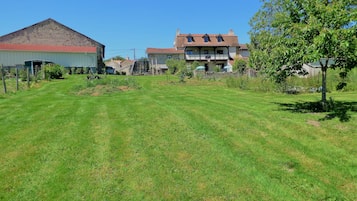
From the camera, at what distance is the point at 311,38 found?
8.62m

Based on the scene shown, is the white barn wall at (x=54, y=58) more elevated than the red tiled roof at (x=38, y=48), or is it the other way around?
the red tiled roof at (x=38, y=48)

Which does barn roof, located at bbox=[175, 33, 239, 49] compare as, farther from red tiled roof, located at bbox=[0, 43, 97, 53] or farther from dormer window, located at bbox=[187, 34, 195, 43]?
red tiled roof, located at bbox=[0, 43, 97, 53]

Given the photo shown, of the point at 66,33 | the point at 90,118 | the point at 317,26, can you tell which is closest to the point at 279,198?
the point at 317,26

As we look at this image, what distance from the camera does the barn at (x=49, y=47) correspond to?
35.3m

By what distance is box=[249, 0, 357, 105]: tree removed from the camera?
24.7ft

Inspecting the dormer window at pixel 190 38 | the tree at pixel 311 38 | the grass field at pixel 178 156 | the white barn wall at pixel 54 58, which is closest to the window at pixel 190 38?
the dormer window at pixel 190 38

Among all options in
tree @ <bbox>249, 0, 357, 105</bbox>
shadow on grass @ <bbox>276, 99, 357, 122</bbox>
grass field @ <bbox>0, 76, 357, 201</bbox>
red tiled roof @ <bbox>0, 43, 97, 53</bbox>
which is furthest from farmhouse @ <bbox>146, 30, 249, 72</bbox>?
grass field @ <bbox>0, 76, 357, 201</bbox>

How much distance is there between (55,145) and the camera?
6.59m

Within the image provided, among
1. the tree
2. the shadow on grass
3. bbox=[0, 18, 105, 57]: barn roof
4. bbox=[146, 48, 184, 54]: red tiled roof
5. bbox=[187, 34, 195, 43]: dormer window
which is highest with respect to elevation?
bbox=[187, 34, 195, 43]: dormer window

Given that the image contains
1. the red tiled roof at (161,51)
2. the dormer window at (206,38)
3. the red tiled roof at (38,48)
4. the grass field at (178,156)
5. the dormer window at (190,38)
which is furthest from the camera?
the dormer window at (206,38)

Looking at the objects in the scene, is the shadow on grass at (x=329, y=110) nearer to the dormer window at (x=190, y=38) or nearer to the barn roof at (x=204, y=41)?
the barn roof at (x=204, y=41)

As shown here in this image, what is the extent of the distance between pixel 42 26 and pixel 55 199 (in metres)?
42.9

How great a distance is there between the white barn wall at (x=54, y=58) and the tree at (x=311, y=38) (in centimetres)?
3116

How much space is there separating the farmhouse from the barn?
10.4 metres
